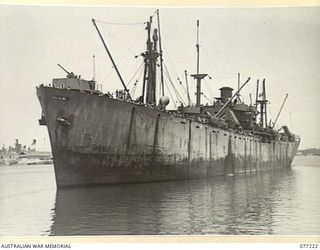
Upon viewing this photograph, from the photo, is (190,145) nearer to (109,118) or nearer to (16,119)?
(109,118)

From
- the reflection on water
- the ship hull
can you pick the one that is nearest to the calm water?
the reflection on water

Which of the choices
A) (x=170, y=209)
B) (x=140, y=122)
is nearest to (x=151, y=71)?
(x=140, y=122)

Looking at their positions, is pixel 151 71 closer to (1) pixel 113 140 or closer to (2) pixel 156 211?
(1) pixel 113 140

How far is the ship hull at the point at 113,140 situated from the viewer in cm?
1048

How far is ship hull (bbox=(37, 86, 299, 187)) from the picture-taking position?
10.5 metres

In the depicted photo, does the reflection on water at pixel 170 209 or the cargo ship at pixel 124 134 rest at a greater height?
the cargo ship at pixel 124 134

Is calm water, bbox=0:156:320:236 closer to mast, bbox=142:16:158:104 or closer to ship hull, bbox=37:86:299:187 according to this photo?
ship hull, bbox=37:86:299:187

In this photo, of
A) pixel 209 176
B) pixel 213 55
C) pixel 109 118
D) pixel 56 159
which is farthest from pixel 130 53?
pixel 209 176

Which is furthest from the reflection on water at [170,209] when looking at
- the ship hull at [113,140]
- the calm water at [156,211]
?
the ship hull at [113,140]

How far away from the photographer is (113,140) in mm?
→ 11023

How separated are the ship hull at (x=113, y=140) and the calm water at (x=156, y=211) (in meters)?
0.50

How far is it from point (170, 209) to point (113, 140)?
325 cm

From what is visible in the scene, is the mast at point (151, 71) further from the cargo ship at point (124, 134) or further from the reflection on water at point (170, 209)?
the reflection on water at point (170, 209)

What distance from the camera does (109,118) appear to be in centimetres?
1095
